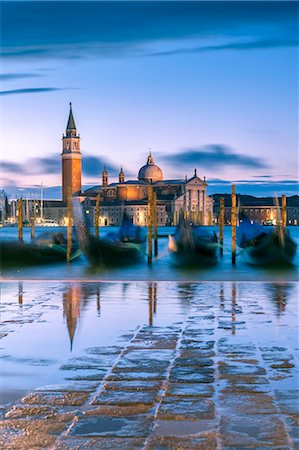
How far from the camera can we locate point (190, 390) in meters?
3.79

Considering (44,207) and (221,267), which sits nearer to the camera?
(221,267)

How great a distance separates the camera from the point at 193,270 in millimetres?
15125

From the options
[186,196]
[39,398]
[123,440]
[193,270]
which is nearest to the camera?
[123,440]

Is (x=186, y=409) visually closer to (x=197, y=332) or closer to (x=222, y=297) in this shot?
(x=197, y=332)

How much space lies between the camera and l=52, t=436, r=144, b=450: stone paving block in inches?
115

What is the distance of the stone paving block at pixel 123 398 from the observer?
3.54 m

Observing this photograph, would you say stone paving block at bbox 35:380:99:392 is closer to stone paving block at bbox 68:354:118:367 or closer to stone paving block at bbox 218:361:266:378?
stone paving block at bbox 68:354:118:367

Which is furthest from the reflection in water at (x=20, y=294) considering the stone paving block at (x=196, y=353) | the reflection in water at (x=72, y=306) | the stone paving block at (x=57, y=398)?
the stone paving block at (x=57, y=398)

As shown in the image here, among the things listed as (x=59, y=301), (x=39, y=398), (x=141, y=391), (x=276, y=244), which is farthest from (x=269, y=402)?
(x=276, y=244)

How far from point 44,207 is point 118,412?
96.5 meters

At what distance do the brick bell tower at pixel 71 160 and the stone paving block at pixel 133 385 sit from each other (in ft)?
303

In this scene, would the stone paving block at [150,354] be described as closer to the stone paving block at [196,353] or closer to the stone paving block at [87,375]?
the stone paving block at [196,353]

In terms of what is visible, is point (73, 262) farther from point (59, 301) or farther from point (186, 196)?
point (186, 196)

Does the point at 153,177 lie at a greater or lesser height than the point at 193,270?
greater
